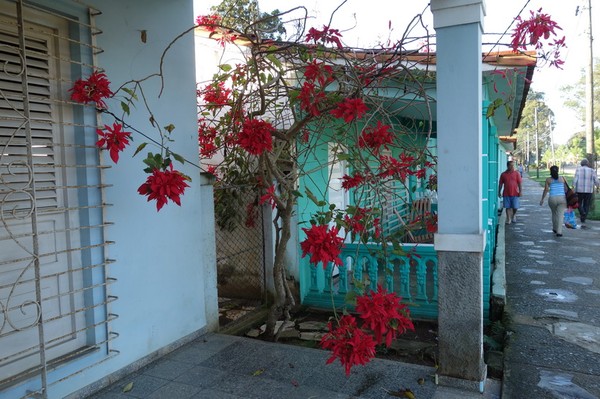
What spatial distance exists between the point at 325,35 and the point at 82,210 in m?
2.35

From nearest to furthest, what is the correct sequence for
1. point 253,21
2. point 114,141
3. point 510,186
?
point 114,141, point 253,21, point 510,186

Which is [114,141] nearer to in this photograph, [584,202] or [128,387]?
[128,387]

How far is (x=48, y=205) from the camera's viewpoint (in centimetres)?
308

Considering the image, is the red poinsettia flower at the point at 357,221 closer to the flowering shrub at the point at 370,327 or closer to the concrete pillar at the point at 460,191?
the concrete pillar at the point at 460,191

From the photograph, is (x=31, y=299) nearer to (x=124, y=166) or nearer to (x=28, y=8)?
(x=124, y=166)

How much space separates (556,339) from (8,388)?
4351mm

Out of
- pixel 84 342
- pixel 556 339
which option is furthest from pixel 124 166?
pixel 556 339

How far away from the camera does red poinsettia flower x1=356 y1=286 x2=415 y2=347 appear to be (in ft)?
9.06

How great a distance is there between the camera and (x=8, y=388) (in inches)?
106

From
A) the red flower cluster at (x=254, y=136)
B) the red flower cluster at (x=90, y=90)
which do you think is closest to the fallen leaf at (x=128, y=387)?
the red flower cluster at (x=254, y=136)

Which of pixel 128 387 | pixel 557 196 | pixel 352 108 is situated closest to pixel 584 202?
pixel 557 196

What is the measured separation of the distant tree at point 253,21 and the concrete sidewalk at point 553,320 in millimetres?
3203

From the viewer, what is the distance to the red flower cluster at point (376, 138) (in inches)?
139

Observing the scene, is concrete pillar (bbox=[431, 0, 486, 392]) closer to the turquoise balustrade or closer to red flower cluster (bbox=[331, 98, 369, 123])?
red flower cluster (bbox=[331, 98, 369, 123])
